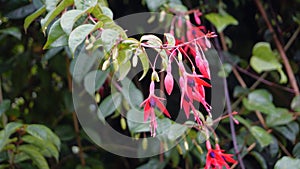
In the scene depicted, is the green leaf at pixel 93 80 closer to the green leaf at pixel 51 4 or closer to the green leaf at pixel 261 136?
the green leaf at pixel 51 4

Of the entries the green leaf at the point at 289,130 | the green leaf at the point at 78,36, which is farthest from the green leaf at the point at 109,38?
the green leaf at the point at 289,130

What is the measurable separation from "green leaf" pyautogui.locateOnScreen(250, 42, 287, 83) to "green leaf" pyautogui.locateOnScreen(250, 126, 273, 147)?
192 millimetres

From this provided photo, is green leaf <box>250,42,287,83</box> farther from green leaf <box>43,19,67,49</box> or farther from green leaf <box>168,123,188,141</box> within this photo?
green leaf <box>43,19,67,49</box>

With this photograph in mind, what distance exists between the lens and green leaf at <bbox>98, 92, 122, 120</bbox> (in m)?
0.84

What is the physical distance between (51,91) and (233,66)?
1.65ft

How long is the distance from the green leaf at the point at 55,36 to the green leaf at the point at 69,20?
0.12 feet

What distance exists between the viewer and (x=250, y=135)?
3.29 feet

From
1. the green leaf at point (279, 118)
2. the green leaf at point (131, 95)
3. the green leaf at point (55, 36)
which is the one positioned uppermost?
the green leaf at point (55, 36)

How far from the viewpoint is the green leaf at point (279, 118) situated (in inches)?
38.8

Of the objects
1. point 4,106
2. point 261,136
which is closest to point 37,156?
point 4,106

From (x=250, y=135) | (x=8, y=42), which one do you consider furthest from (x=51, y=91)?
(x=250, y=135)

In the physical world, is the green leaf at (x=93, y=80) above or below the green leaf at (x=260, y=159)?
above

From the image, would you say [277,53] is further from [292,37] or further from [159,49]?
[159,49]

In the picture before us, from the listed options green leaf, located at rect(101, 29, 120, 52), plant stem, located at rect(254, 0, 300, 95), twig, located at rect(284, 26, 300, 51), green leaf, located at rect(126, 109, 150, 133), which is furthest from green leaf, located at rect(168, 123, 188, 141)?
twig, located at rect(284, 26, 300, 51)
